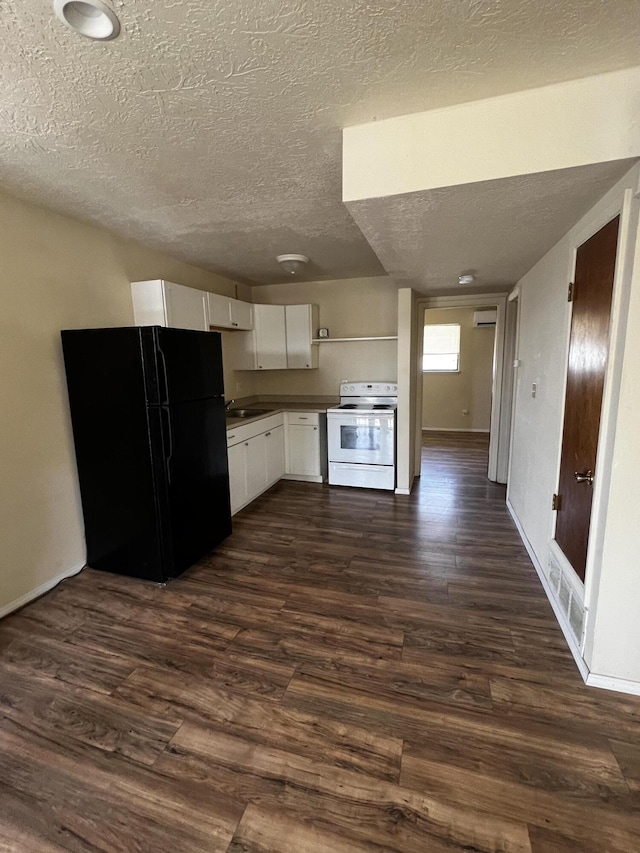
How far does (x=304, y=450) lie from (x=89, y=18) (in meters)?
3.82

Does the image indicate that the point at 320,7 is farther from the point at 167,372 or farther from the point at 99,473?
the point at 99,473

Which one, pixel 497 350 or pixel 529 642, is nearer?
pixel 529 642

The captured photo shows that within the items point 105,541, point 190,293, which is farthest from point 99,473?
point 190,293

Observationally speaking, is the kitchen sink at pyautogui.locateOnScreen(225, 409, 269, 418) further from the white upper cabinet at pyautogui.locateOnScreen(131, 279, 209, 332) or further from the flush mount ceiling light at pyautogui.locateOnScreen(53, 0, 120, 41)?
the flush mount ceiling light at pyautogui.locateOnScreen(53, 0, 120, 41)

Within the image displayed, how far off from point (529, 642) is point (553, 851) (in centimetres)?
96

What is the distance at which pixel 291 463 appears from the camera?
4.70 m

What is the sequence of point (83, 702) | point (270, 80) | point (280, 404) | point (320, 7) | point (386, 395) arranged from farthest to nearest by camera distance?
point (280, 404) < point (386, 395) < point (83, 702) < point (270, 80) < point (320, 7)

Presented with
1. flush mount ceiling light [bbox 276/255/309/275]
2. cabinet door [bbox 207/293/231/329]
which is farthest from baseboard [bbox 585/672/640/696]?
cabinet door [bbox 207/293/231/329]

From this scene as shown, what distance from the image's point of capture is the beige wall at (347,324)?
186 inches

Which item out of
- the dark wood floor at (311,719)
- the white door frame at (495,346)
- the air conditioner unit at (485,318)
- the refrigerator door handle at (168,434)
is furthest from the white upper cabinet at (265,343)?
the air conditioner unit at (485,318)

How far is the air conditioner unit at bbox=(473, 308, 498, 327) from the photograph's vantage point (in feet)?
22.2

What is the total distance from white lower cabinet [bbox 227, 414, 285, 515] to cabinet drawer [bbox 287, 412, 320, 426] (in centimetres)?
12

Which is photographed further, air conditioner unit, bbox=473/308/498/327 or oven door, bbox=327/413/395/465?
air conditioner unit, bbox=473/308/498/327

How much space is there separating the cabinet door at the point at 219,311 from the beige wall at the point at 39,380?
38.8 inches
